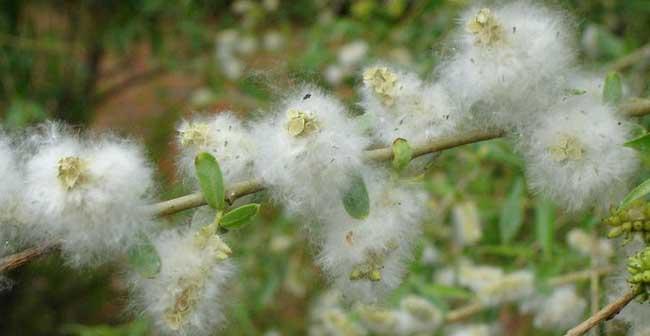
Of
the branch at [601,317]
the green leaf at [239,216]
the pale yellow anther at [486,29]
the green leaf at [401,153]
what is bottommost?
the branch at [601,317]

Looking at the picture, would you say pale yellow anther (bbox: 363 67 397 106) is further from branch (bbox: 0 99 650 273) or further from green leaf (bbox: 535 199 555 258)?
green leaf (bbox: 535 199 555 258)

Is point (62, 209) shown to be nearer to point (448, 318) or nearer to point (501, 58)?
point (501, 58)

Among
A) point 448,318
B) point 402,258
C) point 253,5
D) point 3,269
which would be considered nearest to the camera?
point 3,269

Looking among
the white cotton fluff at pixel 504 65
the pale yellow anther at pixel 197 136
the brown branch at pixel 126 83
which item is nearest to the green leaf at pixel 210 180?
the pale yellow anther at pixel 197 136

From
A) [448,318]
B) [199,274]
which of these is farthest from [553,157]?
[448,318]

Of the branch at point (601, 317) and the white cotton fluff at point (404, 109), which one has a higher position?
the white cotton fluff at point (404, 109)

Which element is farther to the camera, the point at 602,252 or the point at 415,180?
the point at 602,252

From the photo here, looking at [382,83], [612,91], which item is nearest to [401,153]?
[382,83]

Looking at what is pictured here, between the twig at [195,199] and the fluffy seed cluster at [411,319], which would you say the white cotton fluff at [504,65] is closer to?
the twig at [195,199]
